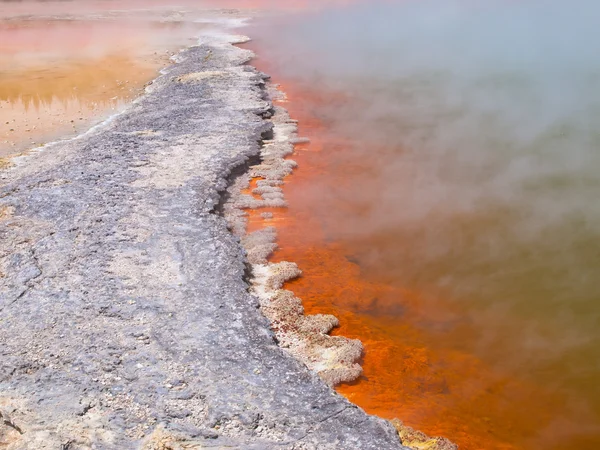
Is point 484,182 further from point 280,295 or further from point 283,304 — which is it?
point 283,304

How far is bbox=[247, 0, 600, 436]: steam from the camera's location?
627 cm

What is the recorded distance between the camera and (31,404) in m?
4.46

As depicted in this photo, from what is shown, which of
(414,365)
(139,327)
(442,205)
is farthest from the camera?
(442,205)

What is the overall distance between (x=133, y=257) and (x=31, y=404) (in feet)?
7.51

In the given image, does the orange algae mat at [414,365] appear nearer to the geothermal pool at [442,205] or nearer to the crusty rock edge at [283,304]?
the geothermal pool at [442,205]

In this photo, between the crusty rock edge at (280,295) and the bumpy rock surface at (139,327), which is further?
the crusty rock edge at (280,295)

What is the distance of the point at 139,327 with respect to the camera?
5359 millimetres

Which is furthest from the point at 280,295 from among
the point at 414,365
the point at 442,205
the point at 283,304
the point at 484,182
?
the point at 484,182

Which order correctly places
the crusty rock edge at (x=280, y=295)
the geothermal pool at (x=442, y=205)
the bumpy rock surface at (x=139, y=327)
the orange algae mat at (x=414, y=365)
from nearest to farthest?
the bumpy rock surface at (x=139, y=327) → the orange algae mat at (x=414, y=365) → the geothermal pool at (x=442, y=205) → the crusty rock edge at (x=280, y=295)

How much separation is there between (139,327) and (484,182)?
20.6 ft

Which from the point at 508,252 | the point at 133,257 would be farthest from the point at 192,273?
the point at 508,252

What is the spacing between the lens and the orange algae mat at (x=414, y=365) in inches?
193

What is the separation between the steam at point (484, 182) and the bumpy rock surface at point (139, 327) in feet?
6.69

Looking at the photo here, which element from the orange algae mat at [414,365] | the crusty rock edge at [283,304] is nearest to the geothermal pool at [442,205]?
the orange algae mat at [414,365]
